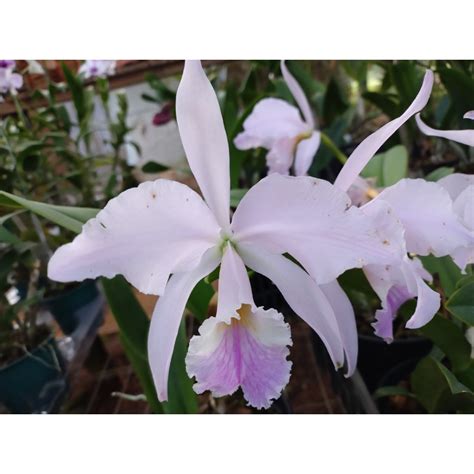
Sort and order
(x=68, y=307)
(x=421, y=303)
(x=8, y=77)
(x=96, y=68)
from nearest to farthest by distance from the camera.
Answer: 1. (x=421, y=303)
2. (x=8, y=77)
3. (x=68, y=307)
4. (x=96, y=68)

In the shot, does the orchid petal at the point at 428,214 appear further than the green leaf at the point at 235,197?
No

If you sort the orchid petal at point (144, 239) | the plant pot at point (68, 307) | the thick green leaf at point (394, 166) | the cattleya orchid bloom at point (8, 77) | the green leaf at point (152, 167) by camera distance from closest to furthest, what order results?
the orchid petal at point (144, 239), the thick green leaf at point (394, 166), the cattleya orchid bloom at point (8, 77), the plant pot at point (68, 307), the green leaf at point (152, 167)

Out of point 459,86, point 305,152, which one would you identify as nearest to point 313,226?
point 305,152

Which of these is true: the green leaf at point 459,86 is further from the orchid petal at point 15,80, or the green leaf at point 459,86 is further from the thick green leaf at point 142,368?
the orchid petal at point 15,80

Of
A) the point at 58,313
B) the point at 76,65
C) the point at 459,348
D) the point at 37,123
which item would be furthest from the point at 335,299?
the point at 76,65

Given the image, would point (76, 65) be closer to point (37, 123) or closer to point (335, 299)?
point (37, 123)

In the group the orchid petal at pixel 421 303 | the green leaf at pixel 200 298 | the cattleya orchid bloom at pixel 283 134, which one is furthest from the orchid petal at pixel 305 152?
the orchid petal at pixel 421 303

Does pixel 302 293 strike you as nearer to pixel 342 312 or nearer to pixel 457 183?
pixel 342 312

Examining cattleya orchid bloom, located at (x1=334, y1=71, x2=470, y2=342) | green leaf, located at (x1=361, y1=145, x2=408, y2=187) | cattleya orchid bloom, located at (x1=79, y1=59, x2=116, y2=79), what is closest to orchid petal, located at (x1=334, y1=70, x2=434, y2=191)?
cattleya orchid bloom, located at (x1=334, y1=71, x2=470, y2=342)
